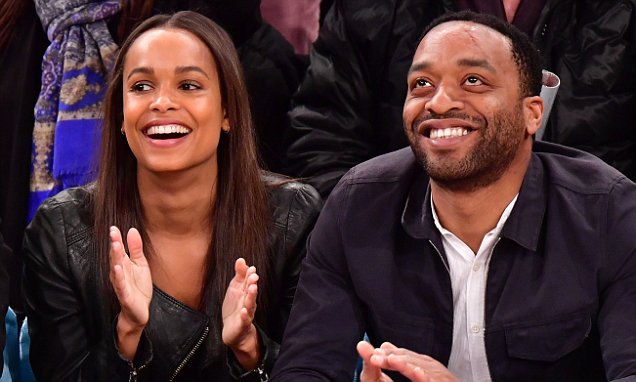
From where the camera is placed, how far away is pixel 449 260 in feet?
8.43

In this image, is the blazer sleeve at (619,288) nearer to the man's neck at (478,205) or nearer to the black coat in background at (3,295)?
the man's neck at (478,205)

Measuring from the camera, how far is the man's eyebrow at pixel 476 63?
252 centimetres

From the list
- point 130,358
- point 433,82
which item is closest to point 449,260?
point 433,82

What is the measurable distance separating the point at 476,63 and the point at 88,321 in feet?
4.03

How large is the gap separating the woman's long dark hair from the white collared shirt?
61 cm

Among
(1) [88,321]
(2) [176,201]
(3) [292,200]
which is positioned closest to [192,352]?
(1) [88,321]

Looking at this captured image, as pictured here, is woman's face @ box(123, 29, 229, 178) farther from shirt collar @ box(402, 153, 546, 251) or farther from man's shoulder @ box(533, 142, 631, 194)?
man's shoulder @ box(533, 142, 631, 194)

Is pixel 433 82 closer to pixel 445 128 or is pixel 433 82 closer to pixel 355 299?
pixel 445 128

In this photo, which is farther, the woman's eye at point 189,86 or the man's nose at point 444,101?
the woman's eye at point 189,86

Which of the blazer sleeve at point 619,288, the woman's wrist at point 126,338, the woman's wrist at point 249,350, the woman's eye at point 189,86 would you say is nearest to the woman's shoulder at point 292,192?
the woman's eye at point 189,86

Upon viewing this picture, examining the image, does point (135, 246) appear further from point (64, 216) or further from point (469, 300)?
point (469, 300)

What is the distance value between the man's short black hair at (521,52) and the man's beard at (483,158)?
0.07 metres

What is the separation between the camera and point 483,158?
2.51 metres

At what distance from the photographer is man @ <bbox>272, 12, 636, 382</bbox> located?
2439 mm
